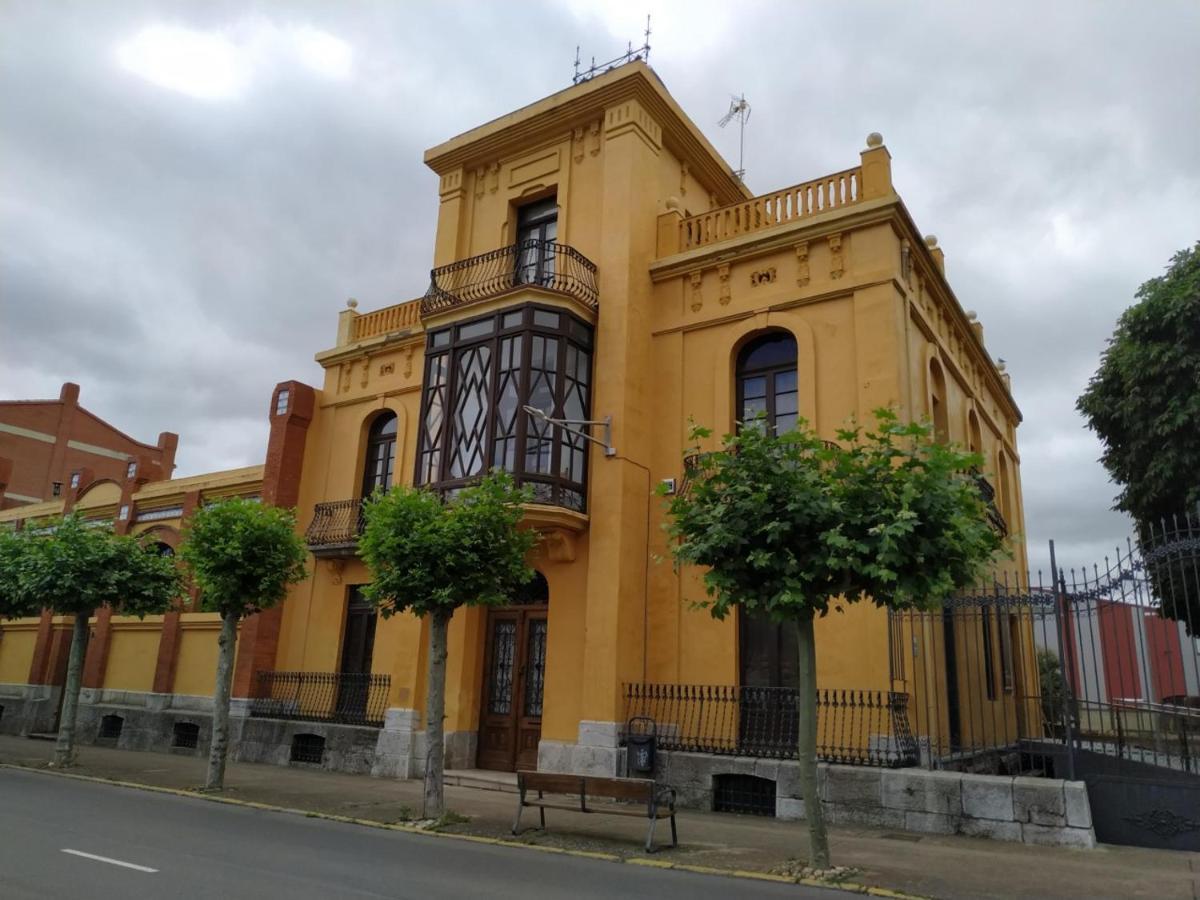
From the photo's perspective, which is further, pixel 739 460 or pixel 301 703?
pixel 301 703

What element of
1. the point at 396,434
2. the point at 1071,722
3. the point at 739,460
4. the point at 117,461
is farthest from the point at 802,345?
the point at 117,461

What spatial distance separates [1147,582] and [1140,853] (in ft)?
9.75

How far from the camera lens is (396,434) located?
19.8m

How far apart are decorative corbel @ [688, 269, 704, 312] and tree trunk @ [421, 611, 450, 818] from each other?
747 cm

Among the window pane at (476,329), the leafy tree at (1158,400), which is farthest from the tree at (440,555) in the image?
the leafy tree at (1158,400)

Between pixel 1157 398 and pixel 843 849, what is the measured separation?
13.8 m

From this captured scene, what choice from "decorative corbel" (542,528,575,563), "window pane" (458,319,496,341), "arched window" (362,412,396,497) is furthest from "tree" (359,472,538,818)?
"arched window" (362,412,396,497)

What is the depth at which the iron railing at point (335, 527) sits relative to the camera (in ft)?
61.9

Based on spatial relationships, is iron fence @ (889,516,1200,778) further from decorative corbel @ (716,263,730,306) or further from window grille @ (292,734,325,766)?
window grille @ (292,734,325,766)

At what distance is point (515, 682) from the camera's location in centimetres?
1594

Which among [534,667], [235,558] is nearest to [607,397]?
[534,667]

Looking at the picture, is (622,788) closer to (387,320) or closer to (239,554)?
(239,554)

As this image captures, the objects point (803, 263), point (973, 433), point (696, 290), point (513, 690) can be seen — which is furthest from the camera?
point (973, 433)

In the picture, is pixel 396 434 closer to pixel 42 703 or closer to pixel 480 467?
pixel 480 467
